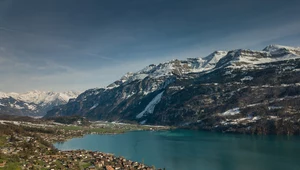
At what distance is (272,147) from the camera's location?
553 feet

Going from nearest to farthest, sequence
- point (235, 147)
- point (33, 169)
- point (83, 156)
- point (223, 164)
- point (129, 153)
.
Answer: point (33, 169) → point (83, 156) → point (223, 164) → point (129, 153) → point (235, 147)

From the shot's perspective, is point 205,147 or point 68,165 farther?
point 205,147

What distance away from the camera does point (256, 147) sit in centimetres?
17088

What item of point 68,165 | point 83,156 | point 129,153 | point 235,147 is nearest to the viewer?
point 68,165

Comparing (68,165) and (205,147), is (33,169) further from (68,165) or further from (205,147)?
(205,147)


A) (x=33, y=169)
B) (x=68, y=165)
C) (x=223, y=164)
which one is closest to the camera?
(x=33, y=169)

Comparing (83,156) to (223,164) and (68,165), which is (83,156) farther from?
(223,164)

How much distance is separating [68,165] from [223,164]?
2586 inches

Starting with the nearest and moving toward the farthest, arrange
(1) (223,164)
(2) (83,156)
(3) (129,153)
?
(2) (83,156), (1) (223,164), (3) (129,153)

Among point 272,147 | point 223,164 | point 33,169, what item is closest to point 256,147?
point 272,147

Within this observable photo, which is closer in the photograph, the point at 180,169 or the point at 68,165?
the point at 68,165

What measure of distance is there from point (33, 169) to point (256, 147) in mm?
126262

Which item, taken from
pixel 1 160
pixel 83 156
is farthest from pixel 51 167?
pixel 83 156

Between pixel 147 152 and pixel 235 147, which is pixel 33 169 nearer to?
pixel 147 152
